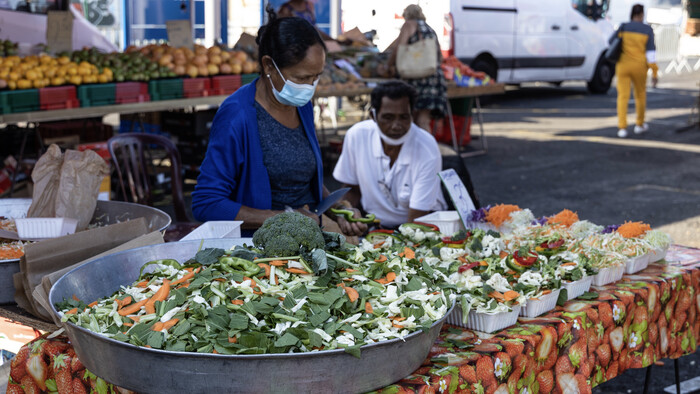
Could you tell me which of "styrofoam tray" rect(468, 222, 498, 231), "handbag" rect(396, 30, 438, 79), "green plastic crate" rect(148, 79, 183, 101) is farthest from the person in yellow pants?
"styrofoam tray" rect(468, 222, 498, 231)

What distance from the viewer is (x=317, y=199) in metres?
3.04

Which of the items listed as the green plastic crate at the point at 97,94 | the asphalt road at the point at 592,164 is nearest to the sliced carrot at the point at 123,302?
the green plastic crate at the point at 97,94

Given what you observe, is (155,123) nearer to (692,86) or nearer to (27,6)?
(27,6)

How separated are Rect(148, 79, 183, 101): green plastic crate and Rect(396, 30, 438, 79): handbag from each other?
261 centimetres

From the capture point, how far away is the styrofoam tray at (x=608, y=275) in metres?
2.52

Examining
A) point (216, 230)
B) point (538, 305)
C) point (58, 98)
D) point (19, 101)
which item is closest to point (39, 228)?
point (216, 230)

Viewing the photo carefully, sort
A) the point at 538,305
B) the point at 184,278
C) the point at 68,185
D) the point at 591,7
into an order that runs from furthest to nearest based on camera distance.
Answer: the point at 591,7
the point at 68,185
the point at 538,305
the point at 184,278

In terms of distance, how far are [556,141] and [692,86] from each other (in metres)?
9.78

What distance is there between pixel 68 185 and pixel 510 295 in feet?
4.93

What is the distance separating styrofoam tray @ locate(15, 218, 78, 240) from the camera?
238 cm

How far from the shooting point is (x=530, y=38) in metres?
14.1

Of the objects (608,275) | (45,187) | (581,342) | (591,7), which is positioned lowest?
(581,342)

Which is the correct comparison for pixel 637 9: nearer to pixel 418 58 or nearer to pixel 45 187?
pixel 418 58

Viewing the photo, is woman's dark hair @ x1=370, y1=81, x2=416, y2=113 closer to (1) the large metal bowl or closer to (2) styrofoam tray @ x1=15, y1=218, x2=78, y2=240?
(2) styrofoam tray @ x1=15, y1=218, x2=78, y2=240
